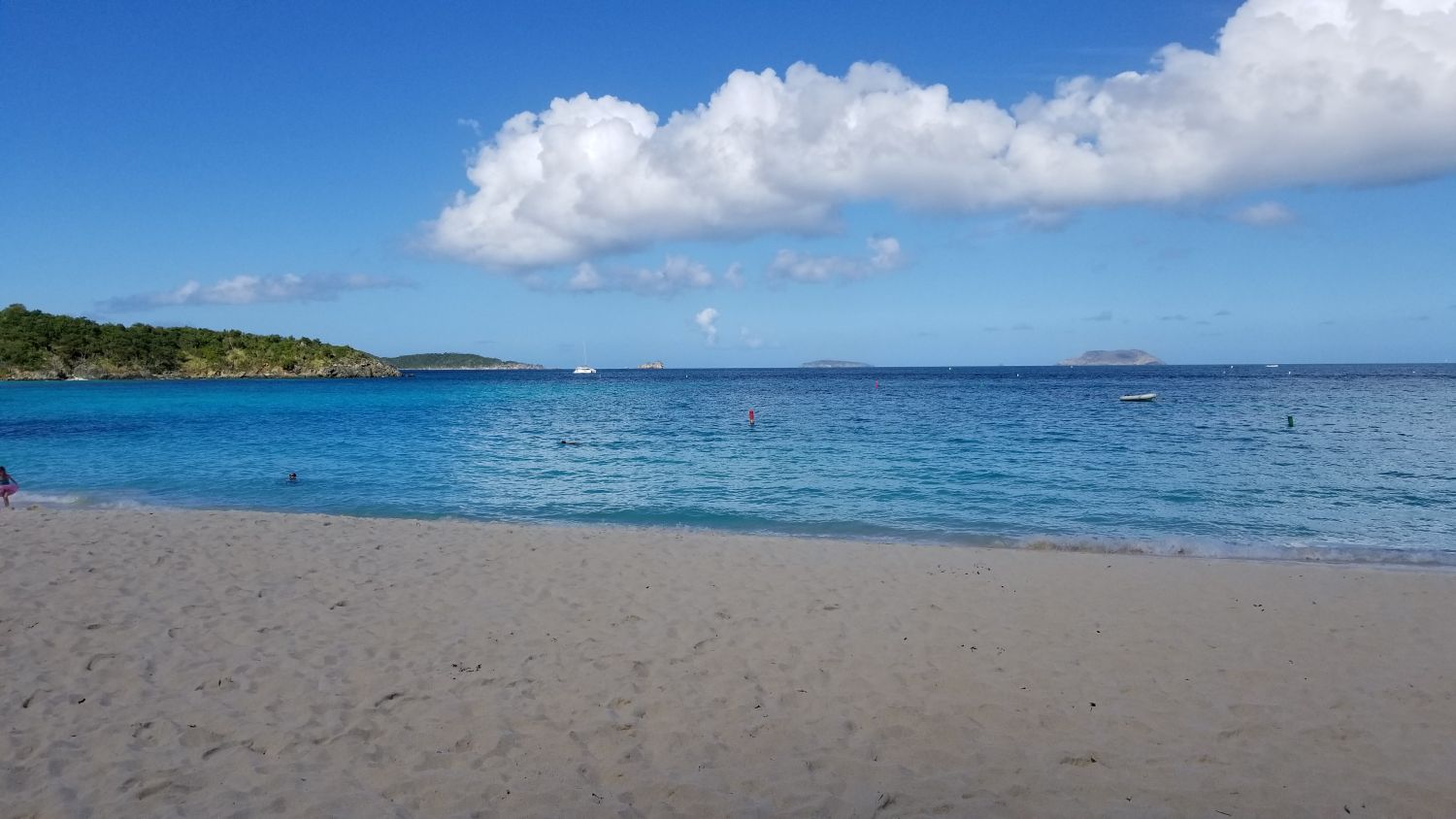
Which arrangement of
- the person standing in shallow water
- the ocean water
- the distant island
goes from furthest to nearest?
the distant island < the person standing in shallow water < the ocean water

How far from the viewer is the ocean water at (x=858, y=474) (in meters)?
16.3

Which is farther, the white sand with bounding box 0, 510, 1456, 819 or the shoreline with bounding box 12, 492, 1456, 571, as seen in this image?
the shoreline with bounding box 12, 492, 1456, 571

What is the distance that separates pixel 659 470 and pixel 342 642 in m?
17.2

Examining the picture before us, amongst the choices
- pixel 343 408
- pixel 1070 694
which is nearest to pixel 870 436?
pixel 1070 694

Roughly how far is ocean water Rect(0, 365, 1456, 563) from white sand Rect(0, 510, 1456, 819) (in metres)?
4.82

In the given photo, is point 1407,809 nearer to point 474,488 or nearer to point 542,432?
point 474,488

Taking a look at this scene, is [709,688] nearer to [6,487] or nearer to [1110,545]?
[1110,545]

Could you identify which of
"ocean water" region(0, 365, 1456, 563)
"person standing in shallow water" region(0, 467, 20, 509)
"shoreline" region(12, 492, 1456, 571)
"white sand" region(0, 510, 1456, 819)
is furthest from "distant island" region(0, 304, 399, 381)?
"white sand" region(0, 510, 1456, 819)

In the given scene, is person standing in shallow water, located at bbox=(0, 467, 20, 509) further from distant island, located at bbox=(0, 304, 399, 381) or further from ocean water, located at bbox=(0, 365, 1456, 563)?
distant island, located at bbox=(0, 304, 399, 381)

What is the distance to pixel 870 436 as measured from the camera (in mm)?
35125

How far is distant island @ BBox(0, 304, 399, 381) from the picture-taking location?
129 meters

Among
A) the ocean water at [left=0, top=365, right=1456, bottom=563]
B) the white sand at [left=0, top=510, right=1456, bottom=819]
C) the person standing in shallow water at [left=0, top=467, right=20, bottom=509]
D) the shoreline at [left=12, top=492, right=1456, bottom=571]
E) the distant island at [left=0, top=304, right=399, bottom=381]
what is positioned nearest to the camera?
the white sand at [left=0, top=510, right=1456, bottom=819]

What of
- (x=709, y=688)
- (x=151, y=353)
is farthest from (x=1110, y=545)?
(x=151, y=353)

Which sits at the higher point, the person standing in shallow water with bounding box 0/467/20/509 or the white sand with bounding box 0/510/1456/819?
the person standing in shallow water with bounding box 0/467/20/509
